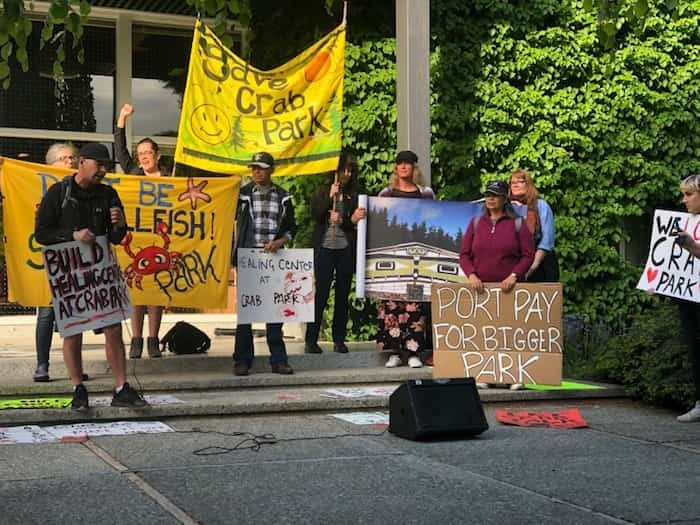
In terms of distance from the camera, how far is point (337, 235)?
32.3ft

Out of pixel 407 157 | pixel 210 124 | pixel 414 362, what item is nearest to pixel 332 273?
pixel 414 362

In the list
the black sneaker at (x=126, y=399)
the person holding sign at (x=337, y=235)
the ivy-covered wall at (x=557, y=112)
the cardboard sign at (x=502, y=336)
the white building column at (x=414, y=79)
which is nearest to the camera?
the black sneaker at (x=126, y=399)

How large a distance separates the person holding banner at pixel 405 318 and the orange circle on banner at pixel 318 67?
111 centimetres

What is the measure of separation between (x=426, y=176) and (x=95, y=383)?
13.2ft

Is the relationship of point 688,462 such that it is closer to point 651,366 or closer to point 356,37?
point 651,366

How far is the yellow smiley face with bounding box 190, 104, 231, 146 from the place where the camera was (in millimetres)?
9586

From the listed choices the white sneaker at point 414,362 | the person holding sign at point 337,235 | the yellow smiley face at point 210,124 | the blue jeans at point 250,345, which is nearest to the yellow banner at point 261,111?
the yellow smiley face at point 210,124

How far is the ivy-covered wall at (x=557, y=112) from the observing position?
41.7ft

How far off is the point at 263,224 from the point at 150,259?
1057mm

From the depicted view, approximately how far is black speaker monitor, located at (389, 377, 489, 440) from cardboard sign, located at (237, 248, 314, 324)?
2.34 m

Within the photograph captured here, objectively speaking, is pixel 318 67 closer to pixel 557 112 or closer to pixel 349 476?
pixel 557 112

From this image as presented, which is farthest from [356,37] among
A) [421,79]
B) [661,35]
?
[661,35]

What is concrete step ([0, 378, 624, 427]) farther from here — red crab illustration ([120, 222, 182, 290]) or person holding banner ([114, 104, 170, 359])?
red crab illustration ([120, 222, 182, 290])

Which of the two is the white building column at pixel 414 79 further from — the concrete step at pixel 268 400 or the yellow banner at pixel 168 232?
the concrete step at pixel 268 400
